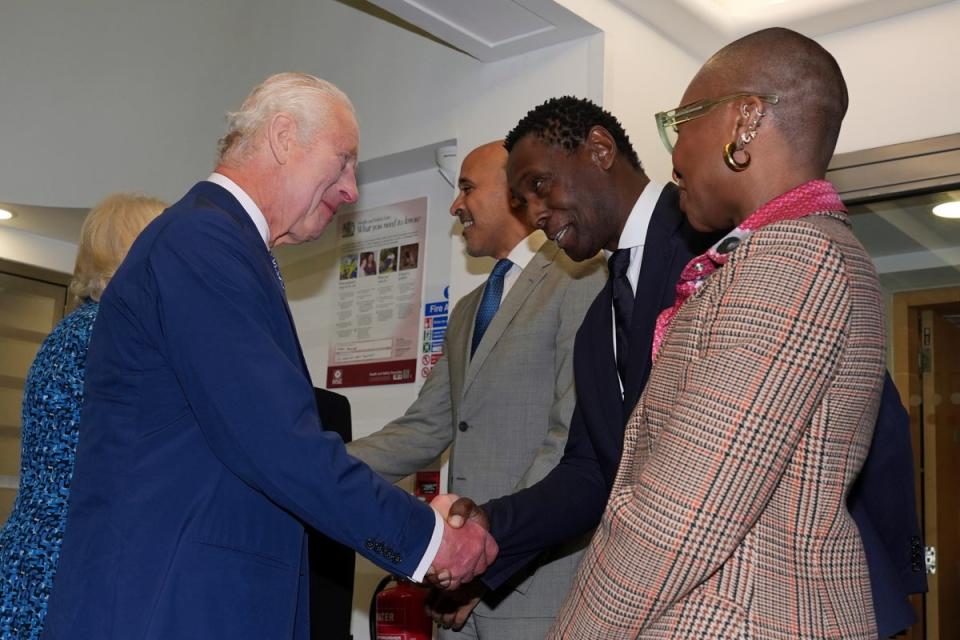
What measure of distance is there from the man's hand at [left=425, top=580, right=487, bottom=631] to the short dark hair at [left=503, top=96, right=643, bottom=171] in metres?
1.15

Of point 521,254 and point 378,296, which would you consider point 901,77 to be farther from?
point 378,296

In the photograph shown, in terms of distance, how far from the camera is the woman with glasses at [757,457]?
132cm

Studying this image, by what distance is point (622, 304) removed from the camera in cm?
233

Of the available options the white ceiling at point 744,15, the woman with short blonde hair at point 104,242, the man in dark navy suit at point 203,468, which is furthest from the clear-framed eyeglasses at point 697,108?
the white ceiling at point 744,15

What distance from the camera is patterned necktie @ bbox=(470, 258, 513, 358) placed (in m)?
3.34

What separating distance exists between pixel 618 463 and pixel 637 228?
1.91 ft

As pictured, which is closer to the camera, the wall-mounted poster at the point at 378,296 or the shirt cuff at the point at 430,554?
the shirt cuff at the point at 430,554

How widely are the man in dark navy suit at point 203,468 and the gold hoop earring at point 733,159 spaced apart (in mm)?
816

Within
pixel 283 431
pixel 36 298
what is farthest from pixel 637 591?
pixel 36 298

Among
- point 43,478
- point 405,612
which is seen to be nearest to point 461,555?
point 43,478

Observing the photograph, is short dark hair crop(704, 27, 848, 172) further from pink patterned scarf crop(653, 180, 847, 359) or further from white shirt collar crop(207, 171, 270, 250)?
white shirt collar crop(207, 171, 270, 250)

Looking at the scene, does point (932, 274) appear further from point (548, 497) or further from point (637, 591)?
point (637, 591)

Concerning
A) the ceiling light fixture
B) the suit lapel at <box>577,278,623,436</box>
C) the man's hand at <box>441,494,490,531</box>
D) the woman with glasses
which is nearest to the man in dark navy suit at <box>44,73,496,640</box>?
the man's hand at <box>441,494,490,531</box>

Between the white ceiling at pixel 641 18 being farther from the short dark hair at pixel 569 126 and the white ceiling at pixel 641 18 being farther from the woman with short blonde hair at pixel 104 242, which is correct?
the woman with short blonde hair at pixel 104 242
